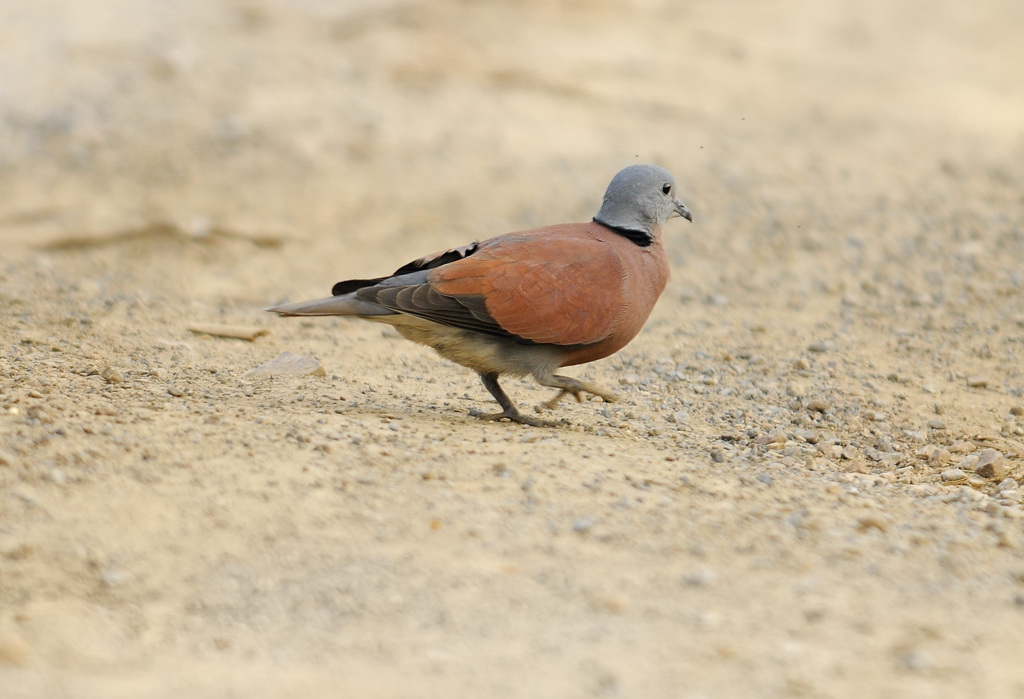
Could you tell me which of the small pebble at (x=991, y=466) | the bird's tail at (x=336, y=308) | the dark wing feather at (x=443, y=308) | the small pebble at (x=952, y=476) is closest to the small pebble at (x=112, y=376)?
the bird's tail at (x=336, y=308)

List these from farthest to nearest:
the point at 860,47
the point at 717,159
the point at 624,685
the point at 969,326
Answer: the point at 860,47 < the point at 717,159 < the point at 969,326 < the point at 624,685

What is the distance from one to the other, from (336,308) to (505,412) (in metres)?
0.94

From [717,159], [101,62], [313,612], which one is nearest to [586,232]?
[313,612]

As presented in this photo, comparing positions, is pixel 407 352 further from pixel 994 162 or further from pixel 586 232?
pixel 994 162

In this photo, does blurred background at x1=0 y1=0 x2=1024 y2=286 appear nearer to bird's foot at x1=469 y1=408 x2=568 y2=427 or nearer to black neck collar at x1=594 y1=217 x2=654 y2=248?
bird's foot at x1=469 y1=408 x2=568 y2=427

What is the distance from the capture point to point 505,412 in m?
5.70

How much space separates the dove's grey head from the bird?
0.45ft

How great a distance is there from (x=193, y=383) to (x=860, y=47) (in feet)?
32.7

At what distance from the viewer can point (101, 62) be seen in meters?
11.4

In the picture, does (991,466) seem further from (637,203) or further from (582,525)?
(582,525)

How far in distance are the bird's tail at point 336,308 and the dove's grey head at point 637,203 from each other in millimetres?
1254

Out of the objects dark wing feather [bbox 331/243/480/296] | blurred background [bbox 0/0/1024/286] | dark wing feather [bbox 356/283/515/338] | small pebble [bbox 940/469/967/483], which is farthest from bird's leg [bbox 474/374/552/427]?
blurred background [bbox 0/0/1024/286]

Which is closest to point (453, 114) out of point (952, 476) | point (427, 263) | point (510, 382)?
point (510, 382)

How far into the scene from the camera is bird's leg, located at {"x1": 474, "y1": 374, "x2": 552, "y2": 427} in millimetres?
5621
